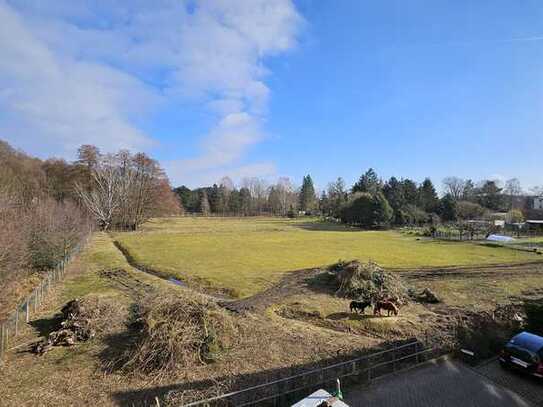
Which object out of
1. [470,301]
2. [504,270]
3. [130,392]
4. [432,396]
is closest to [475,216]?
[504,270]

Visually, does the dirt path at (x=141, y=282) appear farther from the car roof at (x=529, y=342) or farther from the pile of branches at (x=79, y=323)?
the car roof at (x=529, y=342)

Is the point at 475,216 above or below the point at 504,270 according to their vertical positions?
above

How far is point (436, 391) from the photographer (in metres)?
10.5

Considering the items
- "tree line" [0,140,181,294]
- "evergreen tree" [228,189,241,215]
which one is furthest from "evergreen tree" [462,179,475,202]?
"tree line" [0,140,181,294]

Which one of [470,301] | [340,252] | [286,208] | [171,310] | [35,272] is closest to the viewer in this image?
[171,310]

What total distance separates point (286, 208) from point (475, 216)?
7263 cm

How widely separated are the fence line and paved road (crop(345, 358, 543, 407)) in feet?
43.8

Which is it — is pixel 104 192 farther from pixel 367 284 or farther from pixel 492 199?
pixel 492 199

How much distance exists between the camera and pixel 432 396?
10211 mm

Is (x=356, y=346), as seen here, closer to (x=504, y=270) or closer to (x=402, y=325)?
(x=402, y=325)

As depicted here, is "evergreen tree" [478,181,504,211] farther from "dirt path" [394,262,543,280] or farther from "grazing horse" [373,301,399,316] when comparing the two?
"grazing horse" [373,301,399,316]

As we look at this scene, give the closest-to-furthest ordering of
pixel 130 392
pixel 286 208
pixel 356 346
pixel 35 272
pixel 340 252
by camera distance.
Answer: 1. pixel 130 392
2. pixel 356 346
3. pixel 35 272
4. pixel 340 252
5. pixel 286 208

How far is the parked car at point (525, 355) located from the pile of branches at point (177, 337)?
→ 10535mm

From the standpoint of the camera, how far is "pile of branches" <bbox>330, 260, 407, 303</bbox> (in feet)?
65.8
